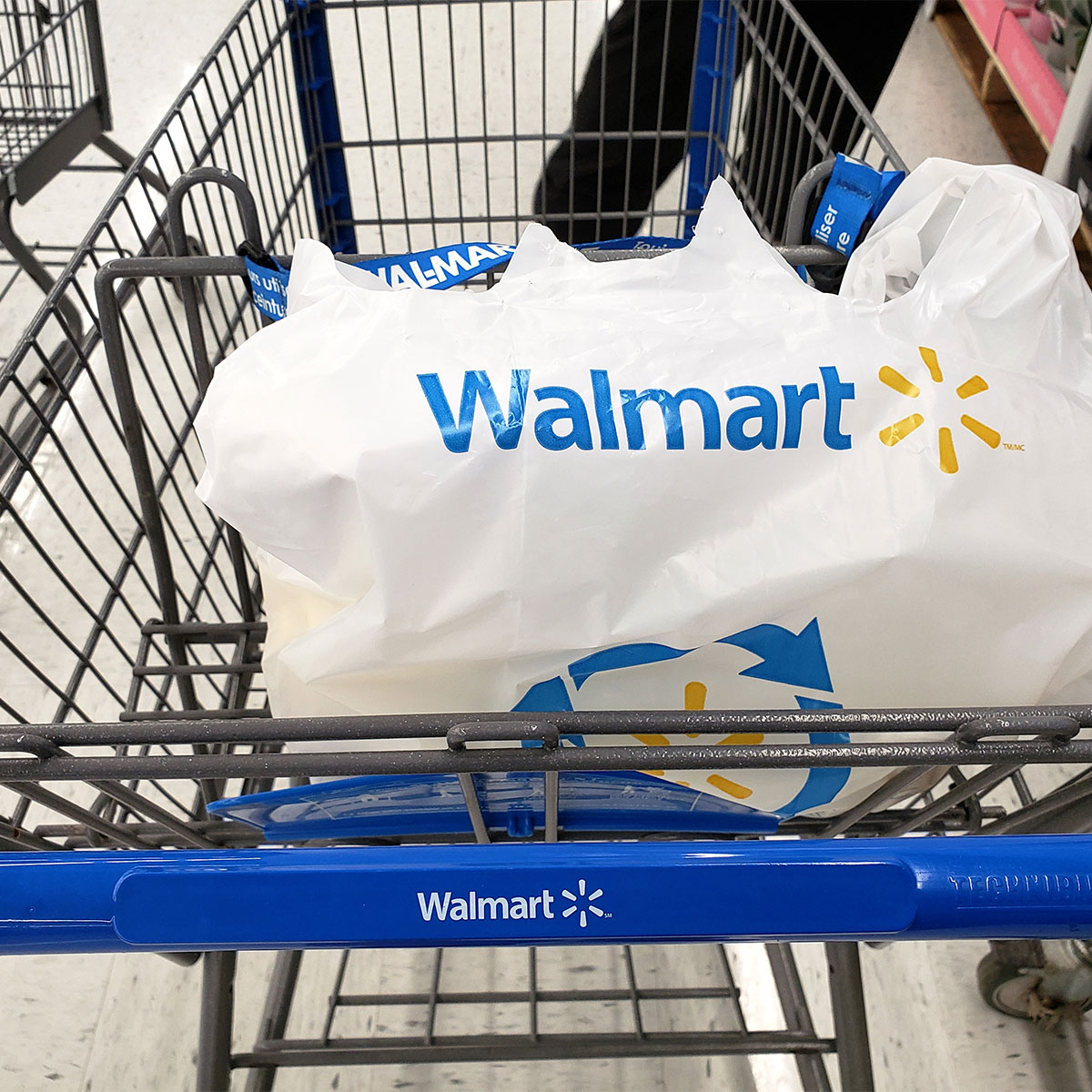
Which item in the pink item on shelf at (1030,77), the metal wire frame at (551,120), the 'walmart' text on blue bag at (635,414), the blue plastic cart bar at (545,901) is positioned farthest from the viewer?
the pink item on shelf at (1030,77)

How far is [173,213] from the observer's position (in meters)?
0.77

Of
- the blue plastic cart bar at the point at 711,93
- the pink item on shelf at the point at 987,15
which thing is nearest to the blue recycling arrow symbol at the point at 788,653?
the blue plastic cart bar at the point at 711,93

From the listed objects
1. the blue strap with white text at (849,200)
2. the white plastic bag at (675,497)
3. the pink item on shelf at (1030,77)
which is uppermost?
the pink item on shelf at (1030,77)

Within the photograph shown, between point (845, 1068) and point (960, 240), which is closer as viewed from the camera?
point (960, 240)

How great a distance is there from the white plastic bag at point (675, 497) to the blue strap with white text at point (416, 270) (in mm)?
59

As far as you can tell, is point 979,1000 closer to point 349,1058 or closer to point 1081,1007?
point 1081,1007

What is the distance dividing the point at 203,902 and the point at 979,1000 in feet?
3.23

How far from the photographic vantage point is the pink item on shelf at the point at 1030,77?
2117 mm

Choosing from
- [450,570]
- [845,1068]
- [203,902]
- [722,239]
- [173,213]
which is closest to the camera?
[203,902]

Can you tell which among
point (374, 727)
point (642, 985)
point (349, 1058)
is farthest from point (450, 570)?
point (642, 985)

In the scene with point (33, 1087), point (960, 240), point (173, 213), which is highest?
point (173, 213)

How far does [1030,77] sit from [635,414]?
222 centimetres

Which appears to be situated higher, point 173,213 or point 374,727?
point 173,213

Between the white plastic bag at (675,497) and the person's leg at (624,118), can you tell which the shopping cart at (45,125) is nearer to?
the person's leg at (624,118)
